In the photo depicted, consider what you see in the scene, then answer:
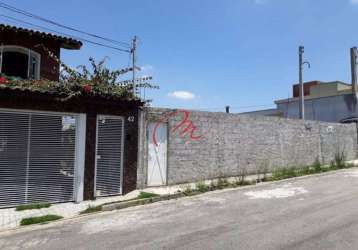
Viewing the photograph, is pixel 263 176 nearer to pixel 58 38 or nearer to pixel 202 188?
pixel 202 188

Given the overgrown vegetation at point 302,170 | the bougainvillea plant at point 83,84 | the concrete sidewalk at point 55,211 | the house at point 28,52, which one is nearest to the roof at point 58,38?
the house at point 28,52

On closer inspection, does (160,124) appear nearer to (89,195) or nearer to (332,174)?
(89,195)

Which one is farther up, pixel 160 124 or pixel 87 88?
pixel 87 88

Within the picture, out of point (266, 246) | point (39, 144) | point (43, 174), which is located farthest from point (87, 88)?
point (266, 246)

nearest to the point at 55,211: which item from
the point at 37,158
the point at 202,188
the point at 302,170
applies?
the point at 37,158

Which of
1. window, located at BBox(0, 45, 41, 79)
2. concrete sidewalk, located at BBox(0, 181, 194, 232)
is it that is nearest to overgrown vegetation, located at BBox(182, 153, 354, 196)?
concrete sidewalk, located at BBox(0, 181, 194, 232)

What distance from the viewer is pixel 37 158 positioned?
29.7 feet

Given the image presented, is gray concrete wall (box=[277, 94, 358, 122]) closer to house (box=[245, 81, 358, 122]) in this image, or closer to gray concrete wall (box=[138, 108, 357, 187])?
house (box=[245, 81, 358, 122])

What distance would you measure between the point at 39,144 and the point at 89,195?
2025mm

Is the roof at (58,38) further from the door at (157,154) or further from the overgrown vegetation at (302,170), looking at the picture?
the overgrown vegetation at (302,170)

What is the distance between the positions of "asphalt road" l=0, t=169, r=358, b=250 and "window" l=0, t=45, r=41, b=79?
8.01m

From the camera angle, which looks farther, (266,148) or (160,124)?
(266,148)

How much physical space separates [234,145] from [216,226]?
763cm

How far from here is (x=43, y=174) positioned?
29.9 feet
